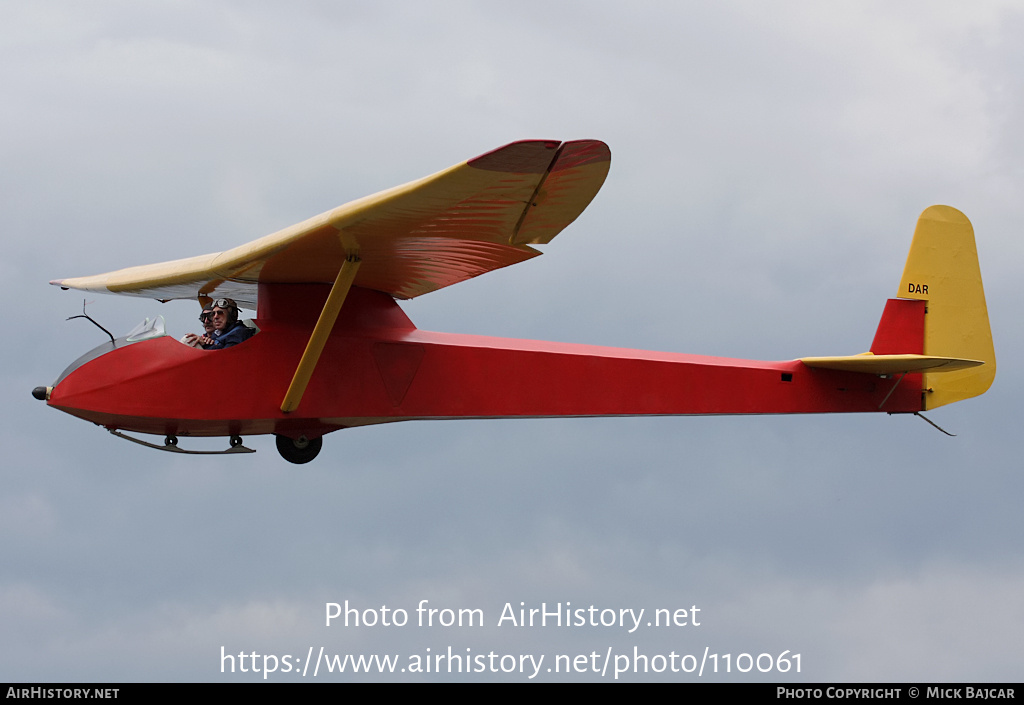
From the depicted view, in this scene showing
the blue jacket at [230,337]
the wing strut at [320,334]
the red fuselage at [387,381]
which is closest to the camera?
the wing strut at [320,334]

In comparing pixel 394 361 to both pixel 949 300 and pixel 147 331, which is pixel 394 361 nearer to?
pixel 147 331

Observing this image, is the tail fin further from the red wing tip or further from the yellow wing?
the red wing tip

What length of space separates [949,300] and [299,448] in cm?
744

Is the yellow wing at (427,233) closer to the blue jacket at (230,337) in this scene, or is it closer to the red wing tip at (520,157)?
the red wing tip at (520,157)

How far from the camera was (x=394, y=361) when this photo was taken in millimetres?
10875

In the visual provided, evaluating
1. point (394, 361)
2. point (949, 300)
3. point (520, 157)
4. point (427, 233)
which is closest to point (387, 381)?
point (394, 361)

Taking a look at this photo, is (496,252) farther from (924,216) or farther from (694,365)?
(924,216)

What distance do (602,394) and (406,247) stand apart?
275 cm

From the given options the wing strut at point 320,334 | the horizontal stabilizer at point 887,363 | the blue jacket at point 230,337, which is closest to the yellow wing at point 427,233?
the wing strut at point 320,334

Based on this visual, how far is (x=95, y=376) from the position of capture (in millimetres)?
10281

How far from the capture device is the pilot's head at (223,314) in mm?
10719

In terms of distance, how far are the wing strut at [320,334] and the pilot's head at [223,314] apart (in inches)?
34.4

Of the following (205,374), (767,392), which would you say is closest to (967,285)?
(767,392)

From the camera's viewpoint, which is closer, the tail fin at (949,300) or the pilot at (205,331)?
the pilot at (205,331)
